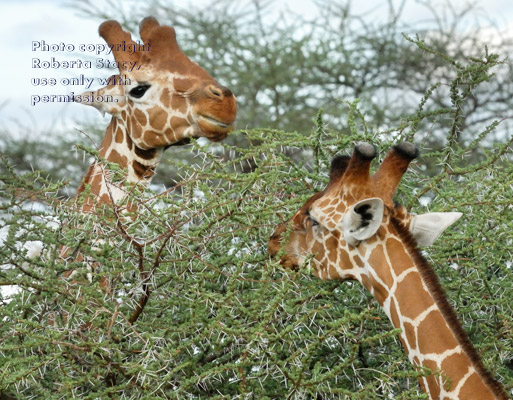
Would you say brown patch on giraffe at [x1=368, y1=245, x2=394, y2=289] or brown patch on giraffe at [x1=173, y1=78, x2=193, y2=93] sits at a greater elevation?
brown patch on giraffe at [x1=368, y1=245, x2=394, y2=289]

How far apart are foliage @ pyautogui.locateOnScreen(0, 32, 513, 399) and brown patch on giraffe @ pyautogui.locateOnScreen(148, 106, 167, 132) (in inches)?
48.3

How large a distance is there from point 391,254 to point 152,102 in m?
2.26

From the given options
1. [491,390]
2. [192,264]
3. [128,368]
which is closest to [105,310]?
[128,368]

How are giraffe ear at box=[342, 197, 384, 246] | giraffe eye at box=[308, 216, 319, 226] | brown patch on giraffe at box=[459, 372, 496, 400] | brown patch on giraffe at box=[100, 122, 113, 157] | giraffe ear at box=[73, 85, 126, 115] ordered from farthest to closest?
brown patch on giraffe at box=[100, 122, 113, 157] < giraffe ear at box=[73, 85, 126, 115] < giraffe eye at box=[308, 216, 319, 226] < giraffe ear at box=[342, 197, 384, 246] < brown patch on giraffe at box=[459, 372, 496, 400]

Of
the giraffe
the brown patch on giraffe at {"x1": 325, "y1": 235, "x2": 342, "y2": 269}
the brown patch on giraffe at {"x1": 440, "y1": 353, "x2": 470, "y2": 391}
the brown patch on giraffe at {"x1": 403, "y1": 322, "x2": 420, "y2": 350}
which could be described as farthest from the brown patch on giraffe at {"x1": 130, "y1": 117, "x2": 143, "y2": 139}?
the brown patch on giraffe at {"x1": 440, "y1": 353, "x2": 470, "y2": 391}

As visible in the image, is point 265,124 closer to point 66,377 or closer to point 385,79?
point 385,79

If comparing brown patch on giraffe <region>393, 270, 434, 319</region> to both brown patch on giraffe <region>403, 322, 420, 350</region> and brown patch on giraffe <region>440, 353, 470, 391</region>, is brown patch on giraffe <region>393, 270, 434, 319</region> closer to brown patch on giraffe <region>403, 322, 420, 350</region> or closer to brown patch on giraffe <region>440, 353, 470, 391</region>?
brown patch on giraffe <region>403, 322, 420, 350</region>

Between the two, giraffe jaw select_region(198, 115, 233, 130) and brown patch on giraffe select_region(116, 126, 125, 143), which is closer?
giraffe jaw select_region(198, 115, 233, 130)

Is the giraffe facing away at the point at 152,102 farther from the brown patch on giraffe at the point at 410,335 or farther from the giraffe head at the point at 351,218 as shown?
the brown patch on giraffe at the point at 410,335

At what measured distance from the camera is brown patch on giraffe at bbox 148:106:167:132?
17.9ft

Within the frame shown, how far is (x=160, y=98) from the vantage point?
5.49 m

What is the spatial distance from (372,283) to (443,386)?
1.62 feet

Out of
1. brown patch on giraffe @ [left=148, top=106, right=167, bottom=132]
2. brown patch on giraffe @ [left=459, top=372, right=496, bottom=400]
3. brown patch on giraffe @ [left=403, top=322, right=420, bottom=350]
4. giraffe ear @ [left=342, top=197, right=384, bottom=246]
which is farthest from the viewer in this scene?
brown patch on giraffe @ [left=148, top=106, right=167, bottom=132]

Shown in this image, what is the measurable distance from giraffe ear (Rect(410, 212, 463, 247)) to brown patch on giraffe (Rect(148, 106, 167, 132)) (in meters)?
2.09
